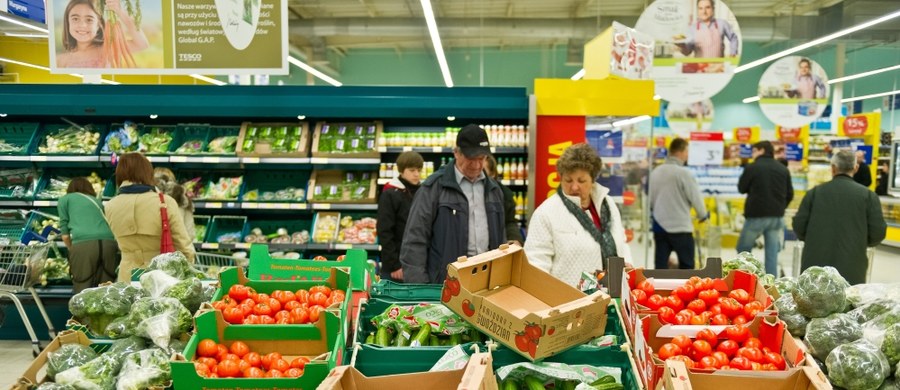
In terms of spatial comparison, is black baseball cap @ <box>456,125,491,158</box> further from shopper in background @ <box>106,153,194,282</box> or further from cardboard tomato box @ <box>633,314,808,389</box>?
shopper in background @ <box>106,153,194,282</box>

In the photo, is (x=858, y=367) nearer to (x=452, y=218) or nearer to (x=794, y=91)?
(x=452, y=218)

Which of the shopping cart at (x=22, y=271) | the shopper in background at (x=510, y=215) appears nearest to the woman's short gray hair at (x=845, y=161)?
the shopper in background at (x=510, y=215)

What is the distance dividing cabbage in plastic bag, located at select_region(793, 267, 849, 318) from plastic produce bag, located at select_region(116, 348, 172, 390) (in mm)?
2437

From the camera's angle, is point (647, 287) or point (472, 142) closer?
point (647, 287)

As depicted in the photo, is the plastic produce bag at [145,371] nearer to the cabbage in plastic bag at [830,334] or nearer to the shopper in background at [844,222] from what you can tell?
the cabbage in plastic bag at [830,334]

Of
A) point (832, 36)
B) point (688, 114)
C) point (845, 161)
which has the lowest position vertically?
point (845, 161)

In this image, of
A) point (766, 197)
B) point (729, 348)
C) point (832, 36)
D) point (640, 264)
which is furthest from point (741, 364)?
point (832, 36)

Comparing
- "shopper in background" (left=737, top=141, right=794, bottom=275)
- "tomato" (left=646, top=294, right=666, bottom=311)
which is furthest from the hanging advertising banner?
"shopper in background" (left=737, top=141, right=794, bottom=275)

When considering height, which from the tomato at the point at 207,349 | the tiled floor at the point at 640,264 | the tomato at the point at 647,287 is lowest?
the tiled floor at the point at 640,264

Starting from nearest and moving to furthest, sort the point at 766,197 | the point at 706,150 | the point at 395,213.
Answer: the point at 395,213 < the point at 766,197 < the point at 706,150

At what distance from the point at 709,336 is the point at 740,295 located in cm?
47

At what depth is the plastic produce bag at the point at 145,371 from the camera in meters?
2.14

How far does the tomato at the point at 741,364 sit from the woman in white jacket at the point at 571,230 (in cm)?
138

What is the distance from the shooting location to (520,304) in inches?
103
